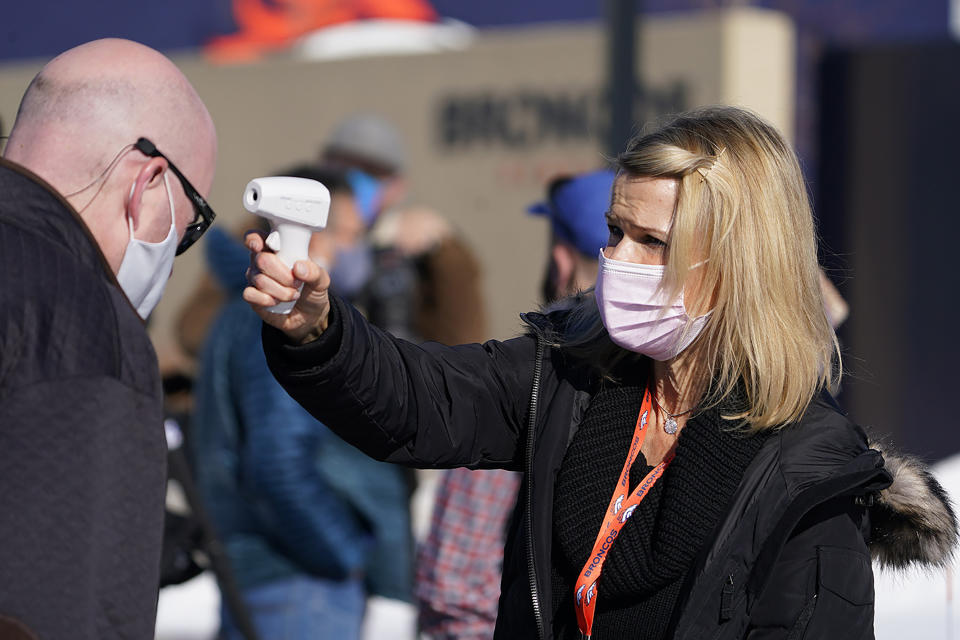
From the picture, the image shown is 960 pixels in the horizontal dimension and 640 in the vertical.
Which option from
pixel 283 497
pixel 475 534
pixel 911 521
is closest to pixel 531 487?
pixel 911 521

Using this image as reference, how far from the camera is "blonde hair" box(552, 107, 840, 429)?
2074 millimetres

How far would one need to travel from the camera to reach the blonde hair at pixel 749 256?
2.07 m

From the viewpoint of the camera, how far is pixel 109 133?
6.12 ft

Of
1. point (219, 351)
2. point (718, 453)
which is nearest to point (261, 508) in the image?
point (219, 351)

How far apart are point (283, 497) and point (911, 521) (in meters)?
1.86

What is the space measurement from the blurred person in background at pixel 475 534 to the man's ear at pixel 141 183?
136 centimetres

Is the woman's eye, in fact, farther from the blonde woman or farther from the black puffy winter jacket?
the black puffy winter jacket

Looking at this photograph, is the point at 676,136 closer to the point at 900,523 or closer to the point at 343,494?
the point at 900,523

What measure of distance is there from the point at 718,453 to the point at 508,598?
427mm

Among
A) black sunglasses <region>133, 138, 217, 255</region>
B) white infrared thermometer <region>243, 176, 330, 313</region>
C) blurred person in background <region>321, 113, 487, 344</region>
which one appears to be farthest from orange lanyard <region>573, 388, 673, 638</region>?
blurred person in background <region>321, 113, 487, 344</region>

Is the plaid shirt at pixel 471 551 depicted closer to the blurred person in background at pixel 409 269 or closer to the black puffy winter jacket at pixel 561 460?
the black puffy winter jacket at pixel 561 460

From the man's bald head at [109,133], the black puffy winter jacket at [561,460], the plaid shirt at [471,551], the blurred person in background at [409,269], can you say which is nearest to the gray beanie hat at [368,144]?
the blurred person in background at [409,269]

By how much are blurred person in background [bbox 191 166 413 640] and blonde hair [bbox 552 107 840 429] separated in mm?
1625

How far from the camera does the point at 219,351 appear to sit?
11.8ft
